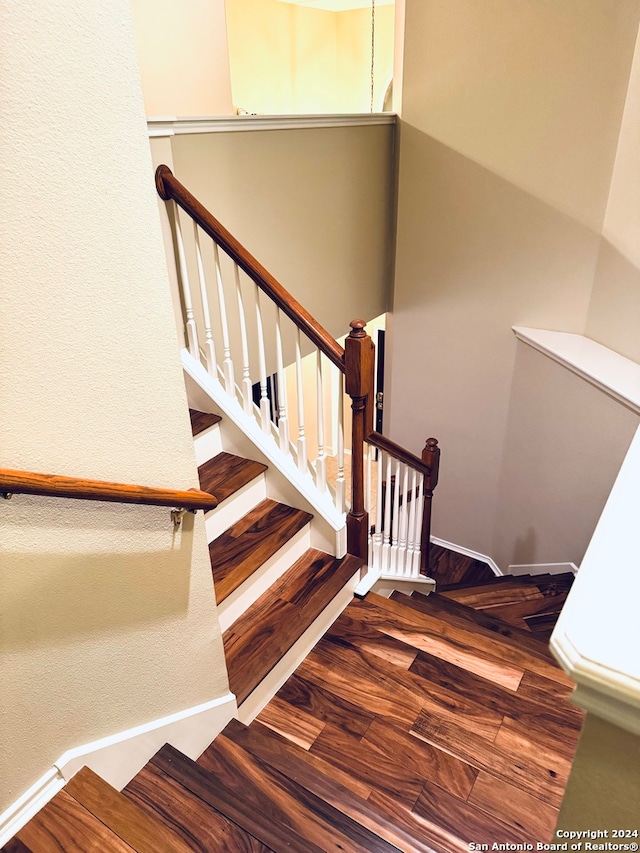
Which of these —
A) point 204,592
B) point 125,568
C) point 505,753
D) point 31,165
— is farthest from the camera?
point 505,753

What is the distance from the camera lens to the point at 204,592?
64.8 inches

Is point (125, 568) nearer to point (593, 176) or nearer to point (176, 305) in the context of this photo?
point (176, 305)

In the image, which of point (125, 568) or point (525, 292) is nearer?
point (125, 568)

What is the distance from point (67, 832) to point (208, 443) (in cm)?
152

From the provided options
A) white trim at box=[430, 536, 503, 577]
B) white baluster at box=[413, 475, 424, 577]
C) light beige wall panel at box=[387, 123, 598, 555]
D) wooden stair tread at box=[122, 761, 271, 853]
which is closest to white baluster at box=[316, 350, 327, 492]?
white baluster at box=[413, 475, 424, 577]

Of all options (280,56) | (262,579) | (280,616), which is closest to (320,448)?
(262,579)

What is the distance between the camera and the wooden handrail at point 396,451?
A: 2.50 meters

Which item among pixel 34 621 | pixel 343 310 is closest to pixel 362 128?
pixel 343 310

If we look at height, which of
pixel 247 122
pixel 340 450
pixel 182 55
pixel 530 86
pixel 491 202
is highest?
pixel 182 55

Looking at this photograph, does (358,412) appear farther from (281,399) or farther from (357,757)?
(357,757)

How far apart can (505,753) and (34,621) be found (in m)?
1.51

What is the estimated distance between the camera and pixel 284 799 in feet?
5.29

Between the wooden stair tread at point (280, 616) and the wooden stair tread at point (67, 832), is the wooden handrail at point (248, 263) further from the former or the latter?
the wooden stair tread at point (67, 832)

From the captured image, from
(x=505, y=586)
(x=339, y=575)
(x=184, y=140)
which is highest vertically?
(x=184, y=140)
